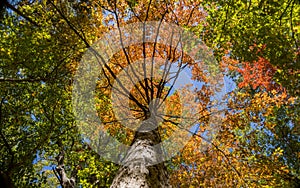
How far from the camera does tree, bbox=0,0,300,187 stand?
4.96 meters

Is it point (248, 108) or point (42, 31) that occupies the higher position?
point (42, 31)

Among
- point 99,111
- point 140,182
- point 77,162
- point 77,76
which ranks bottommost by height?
point 140,182

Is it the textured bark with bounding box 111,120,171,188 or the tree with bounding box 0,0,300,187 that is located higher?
the tree with bounding box 0,0,300,187

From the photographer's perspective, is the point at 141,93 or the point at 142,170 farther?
the point at 141,93

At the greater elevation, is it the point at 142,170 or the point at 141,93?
the point at 141,93

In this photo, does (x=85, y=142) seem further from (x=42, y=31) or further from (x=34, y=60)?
(x=42, y=31)

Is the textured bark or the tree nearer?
the textured bark

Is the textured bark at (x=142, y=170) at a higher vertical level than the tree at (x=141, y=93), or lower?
lower

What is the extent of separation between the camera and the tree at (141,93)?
195 inches

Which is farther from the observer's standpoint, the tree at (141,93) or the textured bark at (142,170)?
the tree at (141,93)

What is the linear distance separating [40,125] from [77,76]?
2.22m

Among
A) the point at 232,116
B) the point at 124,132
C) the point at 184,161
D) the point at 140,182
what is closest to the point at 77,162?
the point at 124,132

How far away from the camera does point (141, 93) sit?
7.28 meters

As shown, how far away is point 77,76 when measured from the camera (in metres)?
8.91
